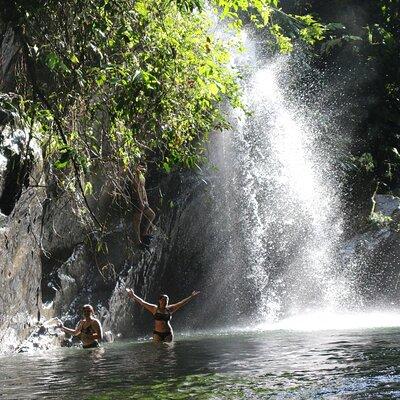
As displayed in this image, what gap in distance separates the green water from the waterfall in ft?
27.7

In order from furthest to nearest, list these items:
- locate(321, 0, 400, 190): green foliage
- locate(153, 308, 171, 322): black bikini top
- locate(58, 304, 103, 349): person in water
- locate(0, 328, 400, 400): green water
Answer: locate(321, 0, 400, 190): green foliage
locate(153, 308, 171, 322): black bikini top
locate(58, 304, 103, 349): person in water
locate(0, 328, 400, 400): green water

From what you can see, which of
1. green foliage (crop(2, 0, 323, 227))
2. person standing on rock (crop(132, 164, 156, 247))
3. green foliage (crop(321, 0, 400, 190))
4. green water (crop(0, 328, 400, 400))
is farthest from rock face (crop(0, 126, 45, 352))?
green foliage (crop(321, 0, 400, 190))

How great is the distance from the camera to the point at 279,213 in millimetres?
21562

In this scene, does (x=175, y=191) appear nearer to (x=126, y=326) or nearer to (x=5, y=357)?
(x=126, y=326)

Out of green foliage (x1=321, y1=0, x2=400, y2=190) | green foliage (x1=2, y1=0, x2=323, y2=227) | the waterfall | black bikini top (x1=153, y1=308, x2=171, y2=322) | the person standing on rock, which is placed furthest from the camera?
green foliage (x1=321, y1=0, x2=400, y2=190)

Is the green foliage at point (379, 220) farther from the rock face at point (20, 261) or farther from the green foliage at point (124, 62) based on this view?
the green foliage at point (124, 62)

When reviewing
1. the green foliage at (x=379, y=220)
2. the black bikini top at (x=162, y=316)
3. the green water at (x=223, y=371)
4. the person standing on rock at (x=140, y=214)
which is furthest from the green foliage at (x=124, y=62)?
the green foliage at (x=379, y=220)

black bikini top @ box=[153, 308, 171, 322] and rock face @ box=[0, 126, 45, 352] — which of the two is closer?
rock face @ box=[0, 126, 45, 352]

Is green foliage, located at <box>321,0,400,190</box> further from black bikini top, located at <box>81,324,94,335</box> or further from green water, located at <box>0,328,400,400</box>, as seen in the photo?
black bikini top, located at <box>81,324,94,335</box>

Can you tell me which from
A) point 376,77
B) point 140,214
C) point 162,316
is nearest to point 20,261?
point 162,316

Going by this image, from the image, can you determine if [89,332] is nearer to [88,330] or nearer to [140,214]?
[88,330]

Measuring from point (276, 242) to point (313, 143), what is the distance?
14.5ft

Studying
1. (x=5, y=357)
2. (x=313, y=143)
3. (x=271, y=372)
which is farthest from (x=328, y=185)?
(x=271, y=372)

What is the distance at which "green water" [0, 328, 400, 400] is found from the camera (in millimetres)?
6184
